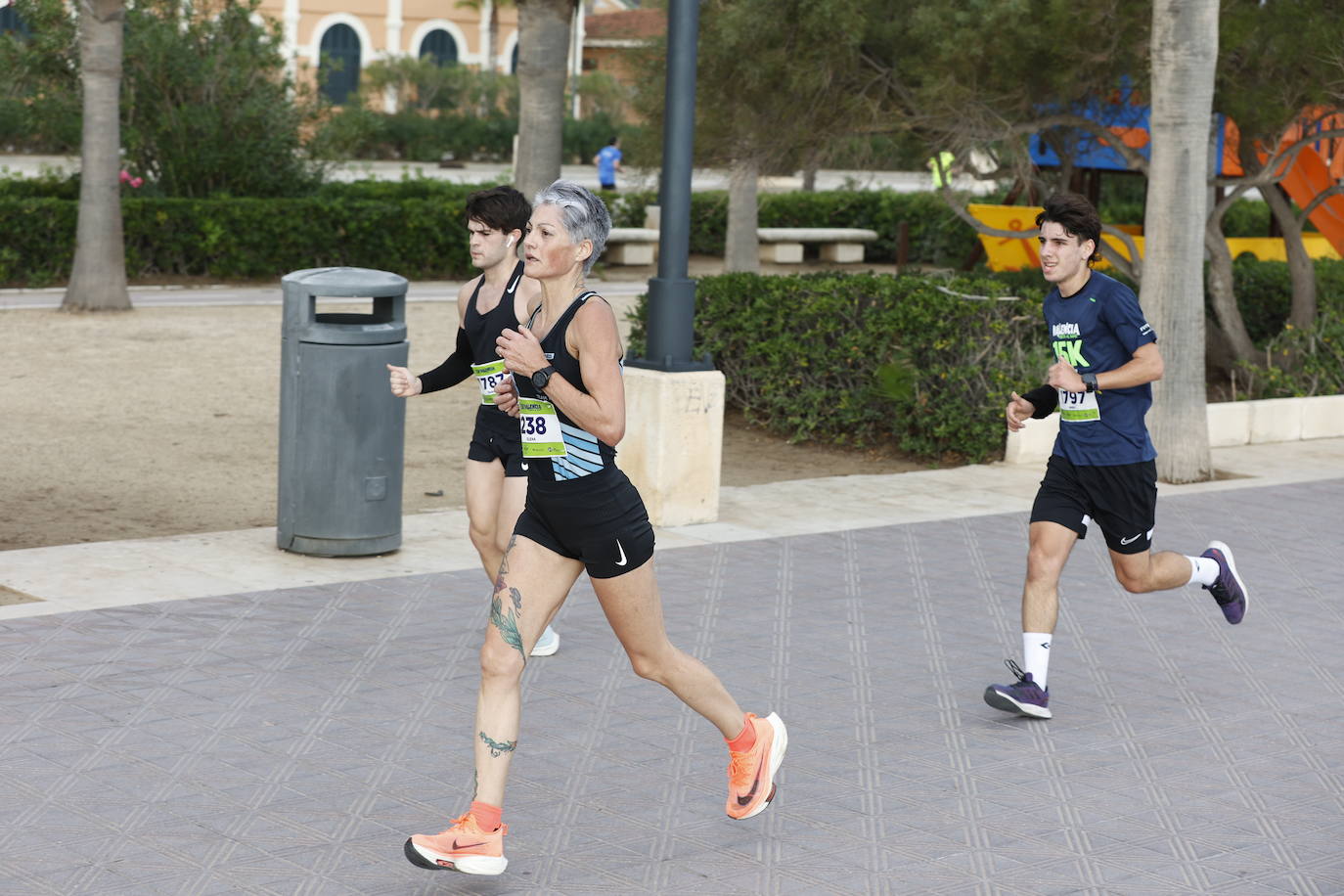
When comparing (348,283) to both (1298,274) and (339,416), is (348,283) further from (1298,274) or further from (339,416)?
(1298,274)

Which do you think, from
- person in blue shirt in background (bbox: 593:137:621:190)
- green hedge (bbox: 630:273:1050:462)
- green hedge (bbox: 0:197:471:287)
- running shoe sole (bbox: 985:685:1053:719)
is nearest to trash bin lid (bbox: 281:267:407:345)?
running shoe sole (bbox: 985:685:1053:719)

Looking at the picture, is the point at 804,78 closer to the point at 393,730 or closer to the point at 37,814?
the point at 393,730

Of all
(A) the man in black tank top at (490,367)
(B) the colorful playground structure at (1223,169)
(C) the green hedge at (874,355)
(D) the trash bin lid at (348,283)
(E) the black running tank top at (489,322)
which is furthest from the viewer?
(B) the colorful playground structure at (1223,169)

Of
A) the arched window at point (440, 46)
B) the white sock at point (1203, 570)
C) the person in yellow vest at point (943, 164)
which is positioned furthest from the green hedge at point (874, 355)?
the arched window at point (440, 46)

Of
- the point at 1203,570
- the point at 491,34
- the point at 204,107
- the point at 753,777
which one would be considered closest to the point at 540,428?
the point at 753,777

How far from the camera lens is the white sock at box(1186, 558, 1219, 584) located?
6.44m

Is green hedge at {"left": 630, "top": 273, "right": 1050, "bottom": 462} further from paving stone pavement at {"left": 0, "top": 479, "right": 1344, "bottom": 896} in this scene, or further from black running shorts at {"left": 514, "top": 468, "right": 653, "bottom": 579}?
black running shorts at {"left": 514, "top": 468, "right": 653, "bottom": 579}

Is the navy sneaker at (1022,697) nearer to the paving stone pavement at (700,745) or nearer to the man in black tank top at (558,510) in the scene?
the paving stone pavement at (700,745)

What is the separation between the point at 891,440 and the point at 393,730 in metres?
7.02

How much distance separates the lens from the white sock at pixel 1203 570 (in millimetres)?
6441

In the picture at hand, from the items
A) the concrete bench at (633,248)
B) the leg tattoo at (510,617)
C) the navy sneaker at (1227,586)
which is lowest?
the navy sneaker at (1227,586)

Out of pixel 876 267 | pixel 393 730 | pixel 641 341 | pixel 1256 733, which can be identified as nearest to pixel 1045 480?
pixel 1256 733

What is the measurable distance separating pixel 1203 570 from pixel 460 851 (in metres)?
3.43

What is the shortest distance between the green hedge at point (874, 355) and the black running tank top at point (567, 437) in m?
7.11
